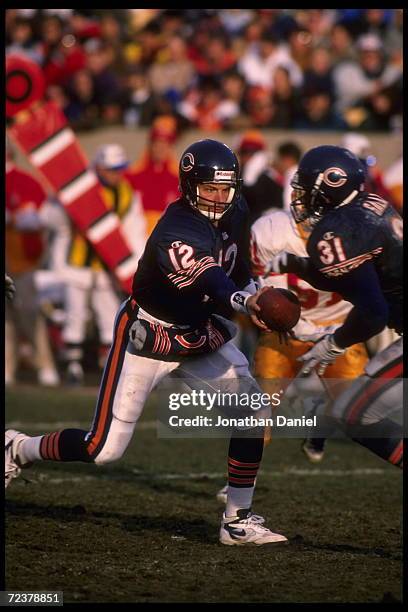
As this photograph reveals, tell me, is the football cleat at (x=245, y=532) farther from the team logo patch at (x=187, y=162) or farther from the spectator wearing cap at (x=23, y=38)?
the spectator wearing cap at (x=23, y=38)

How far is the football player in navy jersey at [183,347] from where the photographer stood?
182 inches

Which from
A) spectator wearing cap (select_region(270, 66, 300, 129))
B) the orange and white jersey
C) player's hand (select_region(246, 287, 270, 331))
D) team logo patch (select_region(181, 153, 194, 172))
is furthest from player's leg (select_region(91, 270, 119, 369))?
player's hand (select_region(246, 287, 270, 331))

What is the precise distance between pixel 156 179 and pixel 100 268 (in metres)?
0.89

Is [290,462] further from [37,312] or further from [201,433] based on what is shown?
[37,312]

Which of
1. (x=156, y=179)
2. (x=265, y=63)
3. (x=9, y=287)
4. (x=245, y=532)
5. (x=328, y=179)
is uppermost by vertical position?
(x=265, y=63)

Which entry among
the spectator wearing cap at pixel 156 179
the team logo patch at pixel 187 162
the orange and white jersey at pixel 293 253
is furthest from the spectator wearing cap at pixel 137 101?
the team logo patch at pixel 187 162

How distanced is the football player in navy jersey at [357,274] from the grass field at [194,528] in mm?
538

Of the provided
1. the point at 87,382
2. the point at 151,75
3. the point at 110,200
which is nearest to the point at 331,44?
the point at 151,75

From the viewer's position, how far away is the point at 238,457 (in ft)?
15.5

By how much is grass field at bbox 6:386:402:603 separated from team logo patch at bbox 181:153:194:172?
152 centimetres

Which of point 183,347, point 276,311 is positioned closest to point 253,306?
point 276,311

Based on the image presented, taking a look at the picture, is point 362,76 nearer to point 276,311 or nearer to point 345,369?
point 345,369

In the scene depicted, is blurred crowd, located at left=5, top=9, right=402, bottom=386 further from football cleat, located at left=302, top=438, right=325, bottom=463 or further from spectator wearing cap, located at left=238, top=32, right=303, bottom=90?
football cleat, located at left=302, top=438, right=325, bottom=463

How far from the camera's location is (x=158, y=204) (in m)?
9.73
